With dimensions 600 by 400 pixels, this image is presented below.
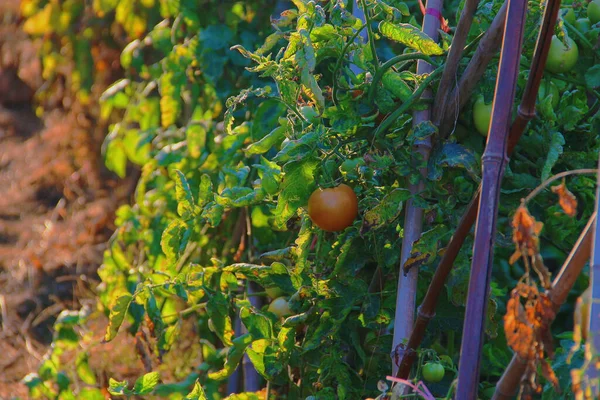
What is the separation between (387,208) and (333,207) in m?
0.07

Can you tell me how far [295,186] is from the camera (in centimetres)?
116

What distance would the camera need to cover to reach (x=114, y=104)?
270 cm

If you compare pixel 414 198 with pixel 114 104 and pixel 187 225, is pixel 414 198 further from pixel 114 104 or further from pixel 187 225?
pixel 114 104

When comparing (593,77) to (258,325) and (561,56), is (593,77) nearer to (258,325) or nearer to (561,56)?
(561,56)

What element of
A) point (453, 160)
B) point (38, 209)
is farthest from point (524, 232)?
point (38, 209)

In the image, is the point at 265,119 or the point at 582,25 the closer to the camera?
the point at 582,25

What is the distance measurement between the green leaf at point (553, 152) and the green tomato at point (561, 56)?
0.09m

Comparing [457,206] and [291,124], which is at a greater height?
[291,124]

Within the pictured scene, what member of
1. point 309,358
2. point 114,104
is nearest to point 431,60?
point 309,358

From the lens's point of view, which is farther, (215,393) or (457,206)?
(215,393)

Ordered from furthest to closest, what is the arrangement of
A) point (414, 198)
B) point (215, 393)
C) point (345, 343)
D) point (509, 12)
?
point (215, 393) → point (345, 343) → point (414, 198) → point (509, 12)

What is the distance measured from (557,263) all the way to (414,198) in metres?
0.99

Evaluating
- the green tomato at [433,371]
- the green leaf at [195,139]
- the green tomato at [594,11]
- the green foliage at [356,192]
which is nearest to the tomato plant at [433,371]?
the green tomato at [433,371]

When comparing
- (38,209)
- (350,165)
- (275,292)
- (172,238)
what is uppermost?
(350,165)
